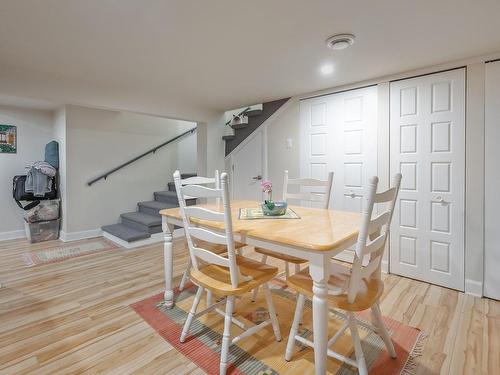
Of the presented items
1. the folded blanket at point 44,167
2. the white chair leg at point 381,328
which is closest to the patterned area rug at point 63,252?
the folded blanket at point 44,167

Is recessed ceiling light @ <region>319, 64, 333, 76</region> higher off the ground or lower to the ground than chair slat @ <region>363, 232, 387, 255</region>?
higher

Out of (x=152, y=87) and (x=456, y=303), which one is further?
(x=152, y=87)

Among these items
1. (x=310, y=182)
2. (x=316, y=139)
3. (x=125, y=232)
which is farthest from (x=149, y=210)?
(x=310, y=182)

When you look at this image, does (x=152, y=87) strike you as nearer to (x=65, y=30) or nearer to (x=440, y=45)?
(x=65, y=30)

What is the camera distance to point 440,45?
207 cm

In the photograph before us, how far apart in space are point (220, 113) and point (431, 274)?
142 inches

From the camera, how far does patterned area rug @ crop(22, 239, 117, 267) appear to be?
3.13 metres

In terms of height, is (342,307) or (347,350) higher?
(342,307)

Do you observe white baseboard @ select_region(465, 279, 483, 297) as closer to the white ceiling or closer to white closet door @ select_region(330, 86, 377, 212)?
white closet door @ select_region(330, 86, 377, 212)

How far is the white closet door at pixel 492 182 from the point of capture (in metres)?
2.20

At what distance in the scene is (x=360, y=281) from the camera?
4.67ft

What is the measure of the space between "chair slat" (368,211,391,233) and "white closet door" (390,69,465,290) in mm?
1542

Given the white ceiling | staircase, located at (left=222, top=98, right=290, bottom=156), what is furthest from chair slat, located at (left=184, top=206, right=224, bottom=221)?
staircase, located at (left=222, top=98, right=290, bottom=156)

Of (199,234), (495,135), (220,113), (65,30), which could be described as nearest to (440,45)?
(495,135)
